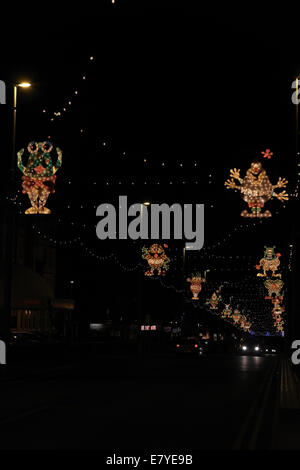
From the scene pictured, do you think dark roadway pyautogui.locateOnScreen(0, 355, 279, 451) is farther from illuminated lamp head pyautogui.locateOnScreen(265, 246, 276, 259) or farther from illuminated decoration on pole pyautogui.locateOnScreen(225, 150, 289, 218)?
illuminated lamp head pyautogui.locateOnScreen(265, 246, 276, 259)

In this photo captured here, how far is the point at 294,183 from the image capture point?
35.7 metres

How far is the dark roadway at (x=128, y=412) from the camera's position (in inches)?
526

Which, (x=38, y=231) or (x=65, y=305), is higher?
(x=38, y=231)

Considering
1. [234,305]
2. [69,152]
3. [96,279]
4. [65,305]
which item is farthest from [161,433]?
[234,305]

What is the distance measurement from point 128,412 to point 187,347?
131 ft

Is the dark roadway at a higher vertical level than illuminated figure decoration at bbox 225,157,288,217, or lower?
lower

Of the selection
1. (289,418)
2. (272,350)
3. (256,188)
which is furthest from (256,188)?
(272,350)

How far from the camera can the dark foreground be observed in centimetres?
1334

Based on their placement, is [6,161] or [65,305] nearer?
[6,161]

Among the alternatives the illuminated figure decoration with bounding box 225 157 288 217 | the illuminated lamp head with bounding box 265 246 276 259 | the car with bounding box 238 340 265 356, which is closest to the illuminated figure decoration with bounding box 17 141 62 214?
the illuminated figure decoration with bounding box 225 157 288 217

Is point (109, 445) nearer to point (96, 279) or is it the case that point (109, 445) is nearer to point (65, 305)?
point (65, 305)

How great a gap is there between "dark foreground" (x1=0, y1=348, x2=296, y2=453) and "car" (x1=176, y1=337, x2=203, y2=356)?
25832 mm

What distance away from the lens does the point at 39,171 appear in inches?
1452

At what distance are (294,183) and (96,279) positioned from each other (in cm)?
6554
